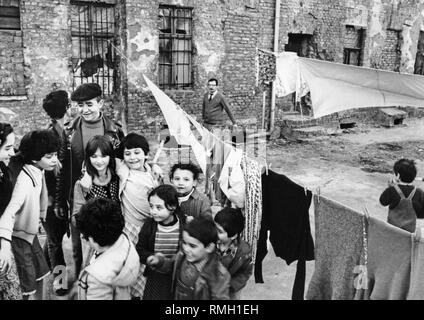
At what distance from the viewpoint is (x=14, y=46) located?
740cm

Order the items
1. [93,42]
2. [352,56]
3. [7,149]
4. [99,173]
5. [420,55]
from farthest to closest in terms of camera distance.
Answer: [420,55], [352,56], [93,42], [99,173], [7,149]

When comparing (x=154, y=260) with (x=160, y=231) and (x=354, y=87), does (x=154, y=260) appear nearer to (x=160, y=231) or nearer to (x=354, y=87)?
(x=160, y=231)

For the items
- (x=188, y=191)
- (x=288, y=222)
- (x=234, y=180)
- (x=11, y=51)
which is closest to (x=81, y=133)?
(x=188, y=191)

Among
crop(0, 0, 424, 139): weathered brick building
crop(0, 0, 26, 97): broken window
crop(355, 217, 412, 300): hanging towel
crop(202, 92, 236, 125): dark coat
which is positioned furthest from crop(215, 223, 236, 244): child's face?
crop(0, 0, 26, 97): broken window

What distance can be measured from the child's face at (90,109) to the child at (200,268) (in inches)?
68.9

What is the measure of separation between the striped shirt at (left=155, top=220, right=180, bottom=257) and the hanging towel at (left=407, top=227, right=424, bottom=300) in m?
1.49

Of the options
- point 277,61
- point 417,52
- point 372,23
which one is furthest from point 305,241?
point 417,52

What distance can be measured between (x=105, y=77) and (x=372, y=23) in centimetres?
905

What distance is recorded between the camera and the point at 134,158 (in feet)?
10.8

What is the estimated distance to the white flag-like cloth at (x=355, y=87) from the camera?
4.41m

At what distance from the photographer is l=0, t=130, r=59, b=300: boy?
2842 millimetres

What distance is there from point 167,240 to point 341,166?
6.56m

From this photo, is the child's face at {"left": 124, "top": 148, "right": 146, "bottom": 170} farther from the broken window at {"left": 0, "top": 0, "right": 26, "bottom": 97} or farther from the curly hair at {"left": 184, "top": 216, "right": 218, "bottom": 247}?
the broken window at {"left": 0, "top": 0, "right": 26, "bottom": 97}

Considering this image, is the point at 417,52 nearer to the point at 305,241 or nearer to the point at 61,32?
the point at 61,32
